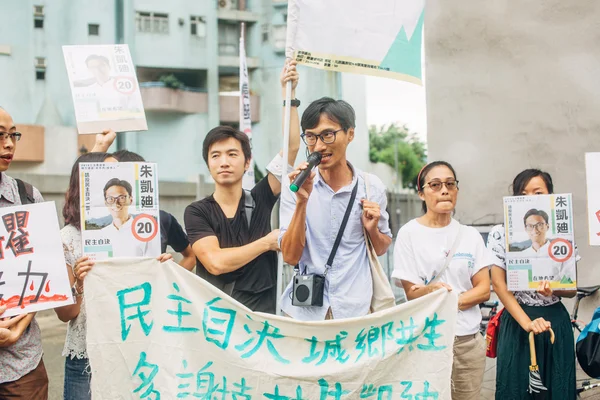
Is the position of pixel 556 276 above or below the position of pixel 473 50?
below

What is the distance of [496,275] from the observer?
12.7ft

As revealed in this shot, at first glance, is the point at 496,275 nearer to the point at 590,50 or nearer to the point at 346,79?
the point at 590,50

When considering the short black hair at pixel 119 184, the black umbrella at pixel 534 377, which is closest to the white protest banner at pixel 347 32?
the short black hair at pixel 119 184

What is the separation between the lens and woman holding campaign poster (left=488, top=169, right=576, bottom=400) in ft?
12.3

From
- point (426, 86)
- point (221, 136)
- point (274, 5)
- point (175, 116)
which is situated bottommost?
point (221, 136)

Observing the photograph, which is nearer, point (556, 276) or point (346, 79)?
point (556, 276)

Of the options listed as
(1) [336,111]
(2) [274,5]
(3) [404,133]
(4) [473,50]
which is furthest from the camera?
(3) [404,133]

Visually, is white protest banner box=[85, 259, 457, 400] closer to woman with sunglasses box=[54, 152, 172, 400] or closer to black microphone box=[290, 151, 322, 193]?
woman with sunglasses box=[54, 152, 172, 400]

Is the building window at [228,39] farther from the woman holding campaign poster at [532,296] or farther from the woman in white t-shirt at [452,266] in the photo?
the woman in white t-shirt at [452,266]

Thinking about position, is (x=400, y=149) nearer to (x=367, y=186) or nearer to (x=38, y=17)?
(x=38, y=17)

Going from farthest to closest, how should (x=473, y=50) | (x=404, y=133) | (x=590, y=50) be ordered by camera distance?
(x=404, y=133), (x=473, y=50), (x=590, y=50)

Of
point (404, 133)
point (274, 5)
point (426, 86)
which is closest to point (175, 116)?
point (274, 5)

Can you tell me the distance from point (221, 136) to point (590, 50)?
4090mm

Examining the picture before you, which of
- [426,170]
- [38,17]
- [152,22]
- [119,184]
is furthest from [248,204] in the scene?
[152,22]
